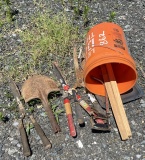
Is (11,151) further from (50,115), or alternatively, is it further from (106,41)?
(106,41)

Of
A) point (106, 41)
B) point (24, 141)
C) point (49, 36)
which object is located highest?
point (106, 41)

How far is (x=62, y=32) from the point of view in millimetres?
5012

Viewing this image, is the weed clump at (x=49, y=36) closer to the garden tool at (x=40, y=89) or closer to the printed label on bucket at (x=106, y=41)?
the garden tool at (x=40, y=89)

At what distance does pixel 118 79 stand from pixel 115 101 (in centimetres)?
54

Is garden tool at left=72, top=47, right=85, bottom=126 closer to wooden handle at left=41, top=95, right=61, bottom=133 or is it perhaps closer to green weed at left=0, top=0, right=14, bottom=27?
wooden handle at left=41, top=95, right=61, bottom=133

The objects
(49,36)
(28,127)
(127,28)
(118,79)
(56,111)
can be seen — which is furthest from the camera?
→ (127,28)

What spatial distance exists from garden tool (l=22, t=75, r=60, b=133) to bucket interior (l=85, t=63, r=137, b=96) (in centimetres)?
47

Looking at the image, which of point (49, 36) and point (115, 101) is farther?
point (49, 36)

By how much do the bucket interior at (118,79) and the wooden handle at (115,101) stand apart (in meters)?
0.12

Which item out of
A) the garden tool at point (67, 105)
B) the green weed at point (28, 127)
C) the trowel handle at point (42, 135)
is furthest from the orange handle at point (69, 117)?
the green weed at point (28, 127)

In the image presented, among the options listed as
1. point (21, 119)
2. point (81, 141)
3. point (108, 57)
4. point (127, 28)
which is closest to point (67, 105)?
point (81, 141)

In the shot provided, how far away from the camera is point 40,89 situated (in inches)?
163

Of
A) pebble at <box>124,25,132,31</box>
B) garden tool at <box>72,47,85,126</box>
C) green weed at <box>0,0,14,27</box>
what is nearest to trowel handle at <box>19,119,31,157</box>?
garden tool at <box>72,47,85,126</box>

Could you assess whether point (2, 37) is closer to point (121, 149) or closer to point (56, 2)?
point (56, 2)
